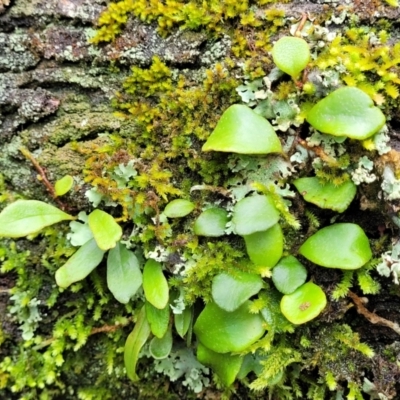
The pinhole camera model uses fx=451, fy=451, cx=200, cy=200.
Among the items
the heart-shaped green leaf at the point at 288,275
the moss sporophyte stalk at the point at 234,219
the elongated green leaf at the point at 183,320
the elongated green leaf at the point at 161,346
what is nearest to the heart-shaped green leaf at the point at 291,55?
the moss sporophyte stalk at the point at 234,219

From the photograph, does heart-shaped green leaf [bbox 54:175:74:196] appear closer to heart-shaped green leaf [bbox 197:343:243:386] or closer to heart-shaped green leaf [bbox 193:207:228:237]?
heart-shaped green leaf [bbox 193:207:228:237]

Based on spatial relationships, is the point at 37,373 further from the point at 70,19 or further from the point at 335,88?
the point at 335,88

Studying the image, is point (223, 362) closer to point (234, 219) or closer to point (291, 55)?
point (234, 219)

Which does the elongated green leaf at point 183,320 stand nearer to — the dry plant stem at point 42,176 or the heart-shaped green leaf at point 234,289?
the heart-shaped green leaf at point 234,289

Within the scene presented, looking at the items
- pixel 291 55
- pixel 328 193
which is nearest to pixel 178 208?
pixel 328 193

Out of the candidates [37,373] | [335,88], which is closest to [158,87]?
[335,88]

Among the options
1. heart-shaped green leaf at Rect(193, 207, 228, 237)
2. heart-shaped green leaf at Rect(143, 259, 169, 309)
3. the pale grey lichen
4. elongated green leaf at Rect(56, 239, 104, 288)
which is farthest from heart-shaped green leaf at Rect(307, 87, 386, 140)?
the pale grey lichen
